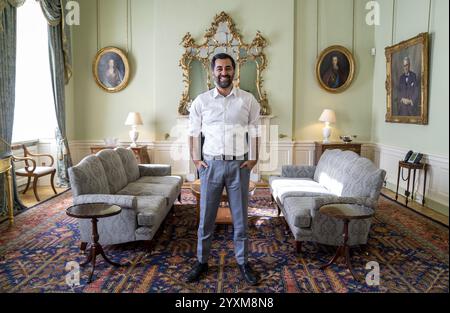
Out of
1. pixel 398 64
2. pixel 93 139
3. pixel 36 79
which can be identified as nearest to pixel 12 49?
pixel 36 79

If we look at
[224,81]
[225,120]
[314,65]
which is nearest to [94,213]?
[225,120]

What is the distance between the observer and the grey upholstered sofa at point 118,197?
2.46 m

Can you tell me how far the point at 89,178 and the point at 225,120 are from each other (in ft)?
4.10

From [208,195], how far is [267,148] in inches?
129

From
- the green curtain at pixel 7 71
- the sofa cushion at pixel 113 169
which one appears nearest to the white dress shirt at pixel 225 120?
the sofa cushion at pixel 113 169

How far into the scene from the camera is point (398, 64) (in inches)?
155

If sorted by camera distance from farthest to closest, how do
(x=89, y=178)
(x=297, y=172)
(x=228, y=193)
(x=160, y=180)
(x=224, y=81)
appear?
1. (x=297, y=172)
2. (x=160, y=180)
3. (x=89, y=178)
4. (x=228, y=193)
5. (x=224, y=81)

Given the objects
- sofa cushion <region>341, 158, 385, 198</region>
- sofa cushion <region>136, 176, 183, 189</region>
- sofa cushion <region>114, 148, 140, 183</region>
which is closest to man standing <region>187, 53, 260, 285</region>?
sofa cushion <region>341, 158, 385, 198</region>

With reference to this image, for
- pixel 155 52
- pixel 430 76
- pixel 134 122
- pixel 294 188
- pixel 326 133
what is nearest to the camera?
pixel 430 76

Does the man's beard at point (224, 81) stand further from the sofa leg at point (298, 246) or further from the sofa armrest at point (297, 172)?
the sofa armrest at point (297, 172)

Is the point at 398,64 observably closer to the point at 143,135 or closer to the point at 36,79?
the point at 143,135

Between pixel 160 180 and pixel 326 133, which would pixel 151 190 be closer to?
pixel 160 180

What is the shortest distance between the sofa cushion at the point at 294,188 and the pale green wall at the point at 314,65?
1.70m

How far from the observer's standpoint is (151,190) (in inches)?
126
